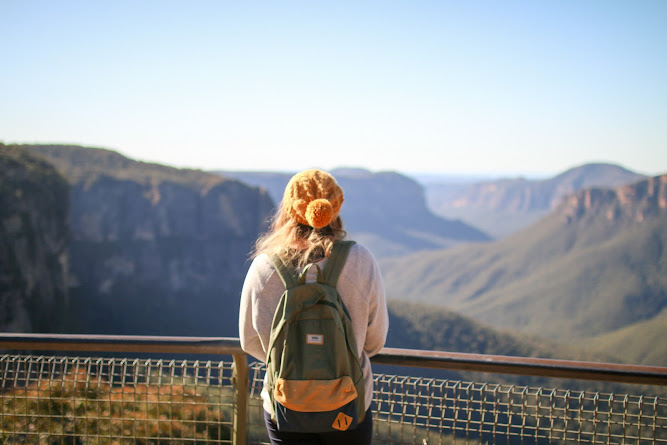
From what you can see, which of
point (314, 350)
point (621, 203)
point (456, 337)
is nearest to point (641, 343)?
point (456, 337)

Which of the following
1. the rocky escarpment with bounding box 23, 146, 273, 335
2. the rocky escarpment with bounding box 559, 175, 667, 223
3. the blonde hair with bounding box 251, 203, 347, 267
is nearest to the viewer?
the blonde hair with bounding box 251, 203, 347, 267

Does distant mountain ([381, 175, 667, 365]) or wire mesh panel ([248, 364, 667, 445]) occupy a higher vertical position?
wire mesh panel ([248, 364, 667, 445])

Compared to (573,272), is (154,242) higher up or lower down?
higher up

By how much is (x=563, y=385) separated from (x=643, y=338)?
42.0 meters

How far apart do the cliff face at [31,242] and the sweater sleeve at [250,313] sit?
40601 millimetres


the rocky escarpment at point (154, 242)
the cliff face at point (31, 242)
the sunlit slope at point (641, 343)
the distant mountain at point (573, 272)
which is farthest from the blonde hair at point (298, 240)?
the distant mountain at point (573, 272)

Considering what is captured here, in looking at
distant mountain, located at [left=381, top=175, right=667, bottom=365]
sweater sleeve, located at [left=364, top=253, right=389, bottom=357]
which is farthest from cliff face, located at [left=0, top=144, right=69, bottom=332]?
distant mountain, located at [left=381, top=175, right=667, bottom=365]

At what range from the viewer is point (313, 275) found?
91.7 inches

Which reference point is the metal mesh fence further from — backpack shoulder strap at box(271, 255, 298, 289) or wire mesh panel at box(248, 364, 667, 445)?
backpack shoulder strap at box(271, 255, 298, 289)

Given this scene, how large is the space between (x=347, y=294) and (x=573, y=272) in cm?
12583

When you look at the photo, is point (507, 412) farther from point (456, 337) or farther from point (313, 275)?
point (456, 337)

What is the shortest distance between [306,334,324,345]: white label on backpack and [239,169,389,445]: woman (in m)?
0.20

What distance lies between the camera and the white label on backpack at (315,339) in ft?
7.39

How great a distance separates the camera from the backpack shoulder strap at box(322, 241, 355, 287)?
229cm
